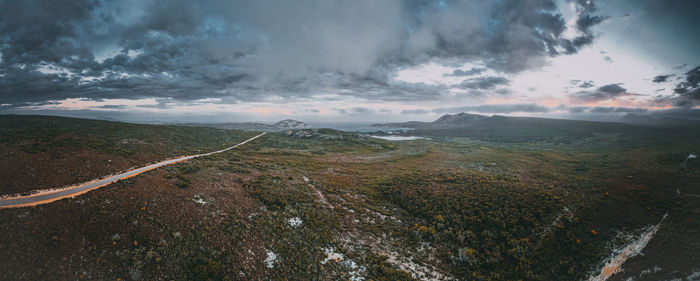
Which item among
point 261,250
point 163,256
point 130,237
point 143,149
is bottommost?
point 261,250

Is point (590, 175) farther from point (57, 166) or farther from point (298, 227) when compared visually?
point (57, 166)

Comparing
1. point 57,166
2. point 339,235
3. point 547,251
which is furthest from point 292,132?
point 547,251

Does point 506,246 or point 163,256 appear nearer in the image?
point 163,256

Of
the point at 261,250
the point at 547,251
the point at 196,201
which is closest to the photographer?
the point at 261,250

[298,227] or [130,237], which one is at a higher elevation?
[130,237]

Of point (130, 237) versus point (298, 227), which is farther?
point (298, 227)

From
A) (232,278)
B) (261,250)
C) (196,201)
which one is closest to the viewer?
(232,278)

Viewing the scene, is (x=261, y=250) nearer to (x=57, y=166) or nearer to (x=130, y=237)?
(x=130, y=237)

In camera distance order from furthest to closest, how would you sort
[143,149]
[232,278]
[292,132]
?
[292,132], [143,149], [232,278]

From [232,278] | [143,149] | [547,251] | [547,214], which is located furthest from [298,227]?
[143,149]
